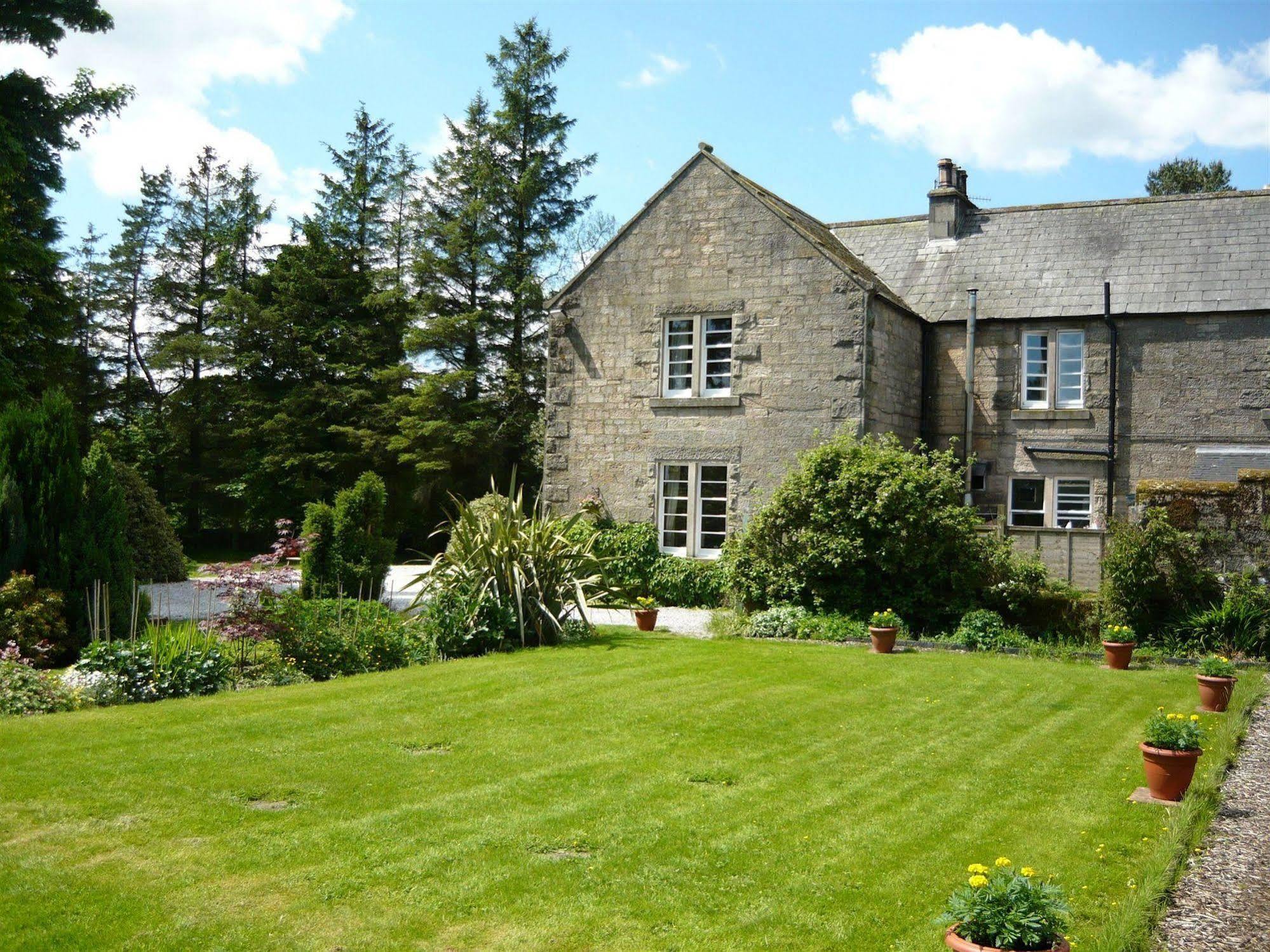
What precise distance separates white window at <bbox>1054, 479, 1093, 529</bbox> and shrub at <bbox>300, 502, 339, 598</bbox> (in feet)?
46.0

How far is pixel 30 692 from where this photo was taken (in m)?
10.0

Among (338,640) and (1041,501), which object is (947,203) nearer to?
(1041,501)

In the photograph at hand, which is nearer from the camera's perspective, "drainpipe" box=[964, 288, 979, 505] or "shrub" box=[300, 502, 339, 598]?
"shrub" box=[300, 502, 339, 598]

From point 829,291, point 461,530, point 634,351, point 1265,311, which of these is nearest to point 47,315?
point 634,351

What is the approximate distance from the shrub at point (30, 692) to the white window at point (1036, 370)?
17.8m

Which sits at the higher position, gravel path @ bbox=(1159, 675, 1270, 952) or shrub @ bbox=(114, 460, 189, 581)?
shrub @ bbox=(114, 460, 189, 581)

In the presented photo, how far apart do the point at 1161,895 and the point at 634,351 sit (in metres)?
16.5

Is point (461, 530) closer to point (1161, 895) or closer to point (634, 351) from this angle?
point (634, 351)

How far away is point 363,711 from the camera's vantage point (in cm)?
970

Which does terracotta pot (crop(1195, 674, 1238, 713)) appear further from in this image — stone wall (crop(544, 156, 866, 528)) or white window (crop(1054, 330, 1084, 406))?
white window (crop(1054, 330, 1084, 406))

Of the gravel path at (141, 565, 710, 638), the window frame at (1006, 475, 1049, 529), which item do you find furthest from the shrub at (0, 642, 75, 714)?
the window frame at (1006, 475, 1049, 529)

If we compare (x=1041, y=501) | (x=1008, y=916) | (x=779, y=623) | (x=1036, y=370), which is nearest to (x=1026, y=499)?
(x=1041, y=501)

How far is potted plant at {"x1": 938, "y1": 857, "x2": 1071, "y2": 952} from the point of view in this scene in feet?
13.8

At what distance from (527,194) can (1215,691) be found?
27333 mm
